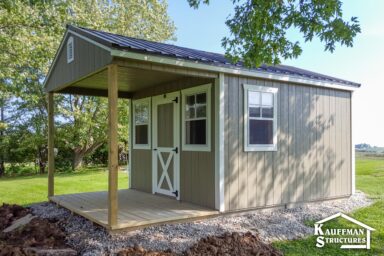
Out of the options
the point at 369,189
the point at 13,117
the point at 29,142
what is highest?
the point at 13,117

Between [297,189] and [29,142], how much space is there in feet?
46.0

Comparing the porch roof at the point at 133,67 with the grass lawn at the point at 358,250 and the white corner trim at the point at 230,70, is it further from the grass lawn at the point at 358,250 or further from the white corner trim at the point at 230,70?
the grass lawn at the point at 358,250

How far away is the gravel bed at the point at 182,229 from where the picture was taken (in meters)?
4.40

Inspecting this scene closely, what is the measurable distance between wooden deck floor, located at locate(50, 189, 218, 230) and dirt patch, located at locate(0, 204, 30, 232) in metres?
0.71

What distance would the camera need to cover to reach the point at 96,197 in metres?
7.16

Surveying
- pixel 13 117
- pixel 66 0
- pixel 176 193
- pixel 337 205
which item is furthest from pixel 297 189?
pixel 13 117

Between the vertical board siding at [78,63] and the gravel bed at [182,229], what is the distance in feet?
8.29

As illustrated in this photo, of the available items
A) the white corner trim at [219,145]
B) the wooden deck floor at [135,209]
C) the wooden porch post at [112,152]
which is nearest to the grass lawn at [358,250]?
the white corner trim at [219,145]

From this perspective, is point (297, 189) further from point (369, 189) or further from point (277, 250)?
point (369, 189)

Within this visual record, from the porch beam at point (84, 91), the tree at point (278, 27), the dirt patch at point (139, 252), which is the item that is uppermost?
the tree at point (278, 27)

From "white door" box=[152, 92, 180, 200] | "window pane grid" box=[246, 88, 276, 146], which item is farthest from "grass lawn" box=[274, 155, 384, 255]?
"white door" box=[152, 92, 180, 200]

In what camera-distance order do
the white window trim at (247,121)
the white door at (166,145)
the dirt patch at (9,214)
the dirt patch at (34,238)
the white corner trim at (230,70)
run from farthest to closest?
the white door at (166,145)
the white window trim at (247,121)
the dirt patch at (9,214)
the white corner trim at (230,70)
the dirt patch at (34,238)

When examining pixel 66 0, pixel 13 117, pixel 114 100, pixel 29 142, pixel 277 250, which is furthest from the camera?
pixel 13 117

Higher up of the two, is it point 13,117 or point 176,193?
point 13,117
